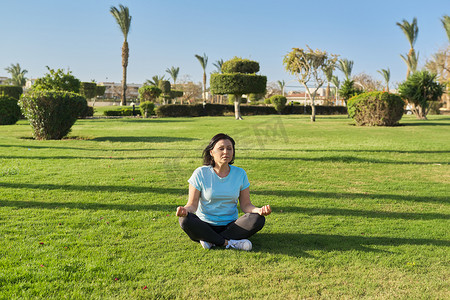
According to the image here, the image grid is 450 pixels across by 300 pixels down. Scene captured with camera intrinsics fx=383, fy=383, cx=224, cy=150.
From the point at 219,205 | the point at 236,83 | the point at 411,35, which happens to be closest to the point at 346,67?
the point at 411,35

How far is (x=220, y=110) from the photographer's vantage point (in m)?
38.8

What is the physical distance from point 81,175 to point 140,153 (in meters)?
3.10

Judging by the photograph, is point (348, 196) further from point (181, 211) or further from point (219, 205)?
point (181, 211)

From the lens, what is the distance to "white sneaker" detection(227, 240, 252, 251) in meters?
3.59

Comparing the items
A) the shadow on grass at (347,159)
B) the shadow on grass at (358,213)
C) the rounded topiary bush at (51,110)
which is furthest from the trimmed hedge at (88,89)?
the shadow on grass at (358,213)

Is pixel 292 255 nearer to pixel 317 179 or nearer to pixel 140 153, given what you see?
pixel 317 179

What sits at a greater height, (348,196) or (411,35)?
(411,35)

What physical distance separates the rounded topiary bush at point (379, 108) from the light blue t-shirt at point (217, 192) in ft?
61.1

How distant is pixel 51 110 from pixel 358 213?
35.1 feet

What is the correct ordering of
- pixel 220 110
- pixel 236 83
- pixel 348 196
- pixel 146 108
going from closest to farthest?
pixel 348 196 → pixel 236 83 → pixel 146 108 → pixel 220 110

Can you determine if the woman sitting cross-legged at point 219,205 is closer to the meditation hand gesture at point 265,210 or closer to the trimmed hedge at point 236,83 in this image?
the meditation hand gesture at point 265,210

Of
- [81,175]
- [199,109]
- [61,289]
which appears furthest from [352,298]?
[199,109]

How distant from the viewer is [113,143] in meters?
12.2

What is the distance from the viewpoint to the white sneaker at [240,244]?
141 inches
